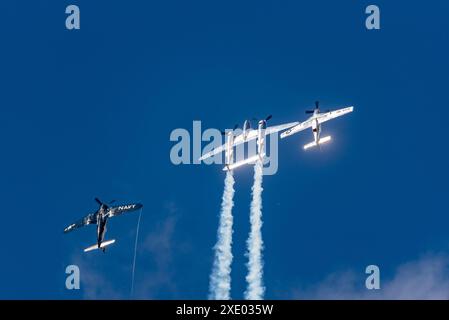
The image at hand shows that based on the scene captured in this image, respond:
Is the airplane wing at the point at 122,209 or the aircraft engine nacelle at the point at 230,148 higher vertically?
the aircraft engine nacelle at the point at 230,148

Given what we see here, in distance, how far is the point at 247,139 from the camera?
397 ft

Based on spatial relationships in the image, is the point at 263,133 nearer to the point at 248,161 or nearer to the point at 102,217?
the point at 248,161

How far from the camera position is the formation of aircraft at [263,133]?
113 m

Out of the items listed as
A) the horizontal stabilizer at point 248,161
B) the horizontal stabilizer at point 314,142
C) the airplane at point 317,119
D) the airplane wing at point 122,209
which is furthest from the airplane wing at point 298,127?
the airplane wing at point 122,209

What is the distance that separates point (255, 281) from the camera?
9550cm

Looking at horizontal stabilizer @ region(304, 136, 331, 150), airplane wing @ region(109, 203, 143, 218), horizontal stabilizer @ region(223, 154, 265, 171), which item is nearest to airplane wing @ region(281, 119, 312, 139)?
horizontal stabilizer @ region(304, 136, 331, 150)

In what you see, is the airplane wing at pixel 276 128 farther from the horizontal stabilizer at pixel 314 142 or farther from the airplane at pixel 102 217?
the airplane at pixel 102 217

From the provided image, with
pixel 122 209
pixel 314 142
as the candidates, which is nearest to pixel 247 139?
pixel 314 142

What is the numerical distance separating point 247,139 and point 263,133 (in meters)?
4.55

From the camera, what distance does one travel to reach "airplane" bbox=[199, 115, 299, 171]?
113887mm

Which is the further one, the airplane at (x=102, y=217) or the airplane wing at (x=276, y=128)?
the airplane wing at (x=276, y=128)
